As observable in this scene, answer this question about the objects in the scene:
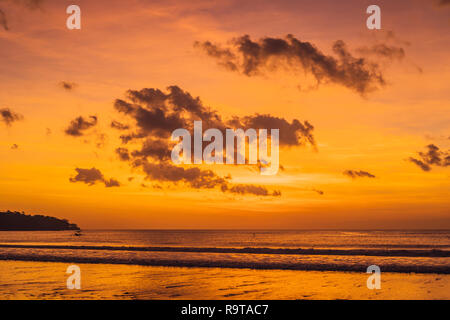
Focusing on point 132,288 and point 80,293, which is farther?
point 132,288

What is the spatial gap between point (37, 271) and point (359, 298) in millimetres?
22333

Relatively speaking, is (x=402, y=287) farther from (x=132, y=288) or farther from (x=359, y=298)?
(x=132, y=288)

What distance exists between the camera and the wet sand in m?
20.0

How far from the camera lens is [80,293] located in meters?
20.3

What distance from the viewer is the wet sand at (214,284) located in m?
20.0

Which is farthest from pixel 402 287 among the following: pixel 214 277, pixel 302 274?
pixel 214 277

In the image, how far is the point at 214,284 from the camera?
23.6m
